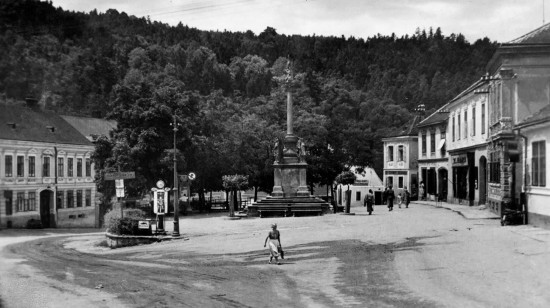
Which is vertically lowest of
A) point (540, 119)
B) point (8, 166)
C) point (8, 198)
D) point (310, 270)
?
point (310, 270)

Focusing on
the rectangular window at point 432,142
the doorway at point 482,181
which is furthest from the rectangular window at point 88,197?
the rectangular window at point 432,142

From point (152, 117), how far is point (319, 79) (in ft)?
196

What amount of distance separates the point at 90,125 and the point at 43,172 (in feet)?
142

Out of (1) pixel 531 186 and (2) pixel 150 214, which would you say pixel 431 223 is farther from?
(2) pixel 150 214

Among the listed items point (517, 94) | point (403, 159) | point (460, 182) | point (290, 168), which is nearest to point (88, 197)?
point (290, 168)

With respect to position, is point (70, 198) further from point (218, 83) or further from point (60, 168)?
point (218, 83)

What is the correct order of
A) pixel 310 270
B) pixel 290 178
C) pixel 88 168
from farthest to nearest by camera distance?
pixel 88 168 → pixel 290 178 → pixel 310 270

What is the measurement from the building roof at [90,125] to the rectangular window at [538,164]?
4560 cm

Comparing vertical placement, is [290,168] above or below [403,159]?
below

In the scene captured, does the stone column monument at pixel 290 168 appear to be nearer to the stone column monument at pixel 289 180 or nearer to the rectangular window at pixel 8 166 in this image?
the stone column monument at pixel 289 180

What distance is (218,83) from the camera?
140 meters

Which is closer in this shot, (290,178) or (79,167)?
(290,178)

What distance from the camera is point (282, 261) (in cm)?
2020

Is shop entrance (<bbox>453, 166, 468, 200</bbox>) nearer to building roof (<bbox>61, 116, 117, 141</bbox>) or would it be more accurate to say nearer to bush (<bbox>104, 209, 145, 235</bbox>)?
bush (<bbox>104, 209, 145, 235</bbox>)
